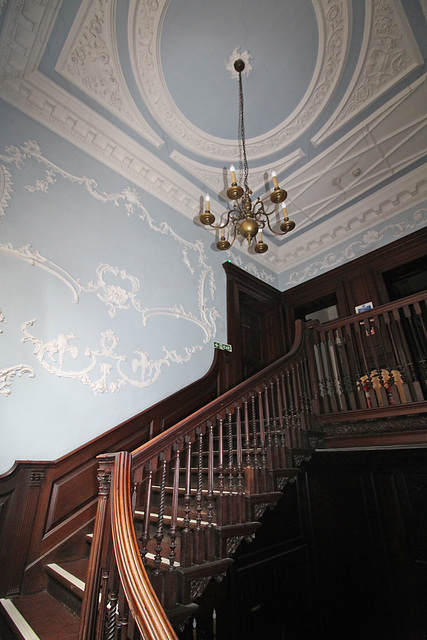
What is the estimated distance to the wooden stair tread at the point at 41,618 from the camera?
1.68 m

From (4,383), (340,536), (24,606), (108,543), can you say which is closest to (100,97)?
(4,383)

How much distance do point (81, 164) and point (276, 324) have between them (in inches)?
165

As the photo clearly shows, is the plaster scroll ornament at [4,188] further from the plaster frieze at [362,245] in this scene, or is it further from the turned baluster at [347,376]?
Answer: the plaster frieze at [362,245]

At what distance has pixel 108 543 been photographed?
5.37 ft

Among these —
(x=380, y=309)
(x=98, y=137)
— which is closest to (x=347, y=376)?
(x=380, y=309)

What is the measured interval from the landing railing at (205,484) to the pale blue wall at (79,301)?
1012 millimetres

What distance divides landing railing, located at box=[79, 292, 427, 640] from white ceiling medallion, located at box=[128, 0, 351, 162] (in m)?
2.82

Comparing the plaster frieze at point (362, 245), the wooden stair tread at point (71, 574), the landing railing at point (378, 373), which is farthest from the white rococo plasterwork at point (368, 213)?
the wooden stair tread at point (71, 574)

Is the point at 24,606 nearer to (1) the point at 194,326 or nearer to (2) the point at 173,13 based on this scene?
(1) the point at 194,326

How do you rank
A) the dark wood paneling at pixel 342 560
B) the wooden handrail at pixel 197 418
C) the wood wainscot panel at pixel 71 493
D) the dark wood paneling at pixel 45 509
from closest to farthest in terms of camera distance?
the wooden handrail at pixel 197 418, the dark wood paneling at pixel 45 509, the wood wainscot panel at pixel 71 493, the dark wood paneling at pixel 342 560

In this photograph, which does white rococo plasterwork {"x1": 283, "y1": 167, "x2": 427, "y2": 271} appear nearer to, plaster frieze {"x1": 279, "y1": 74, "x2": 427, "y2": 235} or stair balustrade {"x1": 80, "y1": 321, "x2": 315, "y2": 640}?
plaster frieze {"x1": 279, "y1": 74, "x2": 427, "y2": 235}

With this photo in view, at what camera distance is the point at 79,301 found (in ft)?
10.9

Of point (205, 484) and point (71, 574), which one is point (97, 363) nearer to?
point (205, 484)

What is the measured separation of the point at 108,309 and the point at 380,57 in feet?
14.0
